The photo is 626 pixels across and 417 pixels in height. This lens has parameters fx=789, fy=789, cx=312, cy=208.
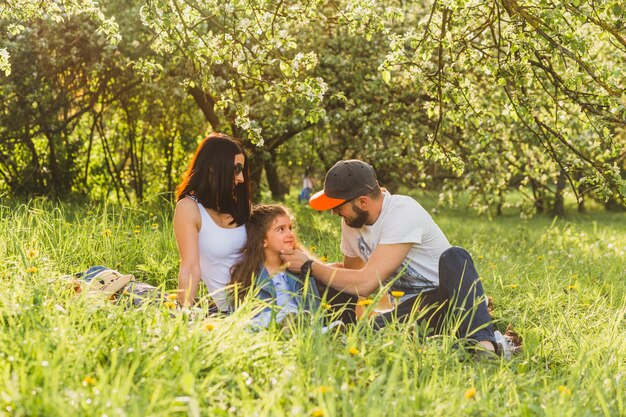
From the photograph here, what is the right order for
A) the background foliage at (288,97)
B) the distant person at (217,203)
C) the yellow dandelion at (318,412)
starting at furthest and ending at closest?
the background foliage at (288,97) → the distant person at (217,203) → the yellow dandelion at (318,412)

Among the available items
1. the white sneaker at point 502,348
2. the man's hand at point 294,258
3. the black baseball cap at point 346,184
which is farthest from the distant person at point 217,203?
the white sneaker at point 502,348

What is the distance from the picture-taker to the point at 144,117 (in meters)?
12.8

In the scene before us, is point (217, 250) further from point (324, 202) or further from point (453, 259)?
point (453, 259)

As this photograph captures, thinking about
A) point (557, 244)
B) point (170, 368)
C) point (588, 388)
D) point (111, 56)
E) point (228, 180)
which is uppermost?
point (111, 56)

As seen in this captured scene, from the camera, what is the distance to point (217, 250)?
489 cm

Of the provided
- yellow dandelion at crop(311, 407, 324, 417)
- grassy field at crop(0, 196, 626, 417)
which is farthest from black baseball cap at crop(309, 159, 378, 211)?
yellow dandelion at crop(311, 407, 324, 417)

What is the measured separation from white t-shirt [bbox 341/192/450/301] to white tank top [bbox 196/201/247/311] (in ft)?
2.42

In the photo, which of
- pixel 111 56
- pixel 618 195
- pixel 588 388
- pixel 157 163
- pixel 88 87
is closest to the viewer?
pixel 588 388

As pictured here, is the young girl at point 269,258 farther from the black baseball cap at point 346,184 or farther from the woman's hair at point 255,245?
the black baseball cap at point 346,184

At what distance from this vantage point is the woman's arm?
4.59 metres

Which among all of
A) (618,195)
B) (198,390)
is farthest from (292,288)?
(618,195)

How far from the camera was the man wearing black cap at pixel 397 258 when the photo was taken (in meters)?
4.43

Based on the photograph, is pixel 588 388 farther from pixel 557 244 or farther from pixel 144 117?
pixel 144 117

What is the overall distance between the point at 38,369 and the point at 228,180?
2229 mm
